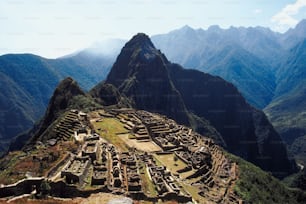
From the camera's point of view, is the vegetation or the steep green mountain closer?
the vegetation

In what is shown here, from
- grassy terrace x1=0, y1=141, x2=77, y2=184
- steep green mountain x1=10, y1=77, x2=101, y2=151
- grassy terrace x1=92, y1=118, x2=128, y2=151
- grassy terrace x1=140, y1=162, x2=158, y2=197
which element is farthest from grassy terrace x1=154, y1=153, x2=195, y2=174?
steep green mountain x1=10, y1=77, x2=101, y2=151

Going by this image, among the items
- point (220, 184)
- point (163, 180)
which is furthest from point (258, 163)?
point (163, 180)

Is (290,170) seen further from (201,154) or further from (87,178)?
(87,178)

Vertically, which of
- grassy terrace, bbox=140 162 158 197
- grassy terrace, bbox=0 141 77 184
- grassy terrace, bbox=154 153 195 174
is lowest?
grassy terrace, bbox=154 153 195 174

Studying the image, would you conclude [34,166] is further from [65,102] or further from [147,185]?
[65,102]

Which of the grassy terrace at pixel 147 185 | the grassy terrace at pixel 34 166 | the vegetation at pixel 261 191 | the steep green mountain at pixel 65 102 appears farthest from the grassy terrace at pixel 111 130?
the vegetation at pixel 261 191

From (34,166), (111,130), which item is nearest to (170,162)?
(111,130)

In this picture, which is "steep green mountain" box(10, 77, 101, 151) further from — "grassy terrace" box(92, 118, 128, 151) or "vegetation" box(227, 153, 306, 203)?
"vegetation" box(227, 153, 306, 203)

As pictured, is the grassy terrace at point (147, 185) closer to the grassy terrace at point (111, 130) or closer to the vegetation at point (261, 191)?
the grassy terrace at point (111, 130)
